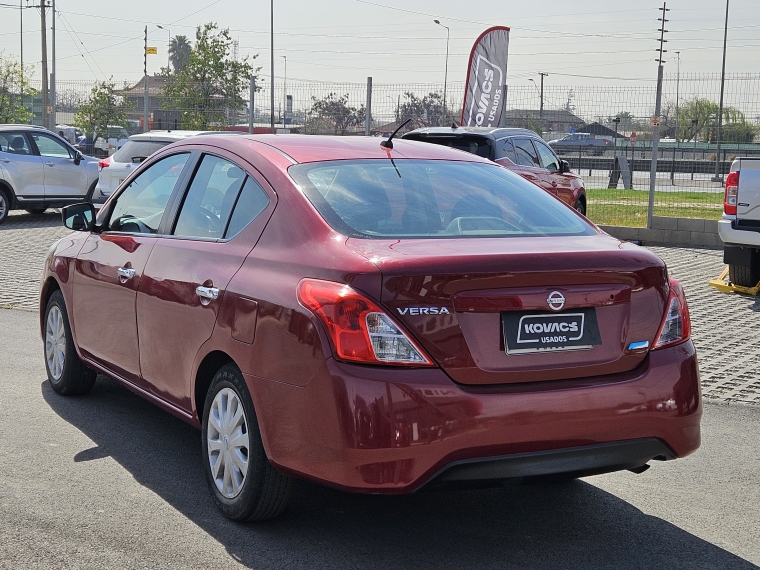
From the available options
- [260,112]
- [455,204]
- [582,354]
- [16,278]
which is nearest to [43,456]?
[455,204]

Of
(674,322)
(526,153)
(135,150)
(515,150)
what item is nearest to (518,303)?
(674,322)

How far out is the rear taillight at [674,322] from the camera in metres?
4.04

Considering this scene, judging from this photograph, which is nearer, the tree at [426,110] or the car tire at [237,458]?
the car tire at [237,458]

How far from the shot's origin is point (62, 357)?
252 inches

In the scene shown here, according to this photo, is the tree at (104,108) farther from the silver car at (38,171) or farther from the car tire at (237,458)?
the car tire at (237,458)

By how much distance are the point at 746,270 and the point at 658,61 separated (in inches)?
227

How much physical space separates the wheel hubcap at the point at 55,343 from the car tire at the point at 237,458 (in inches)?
87.7

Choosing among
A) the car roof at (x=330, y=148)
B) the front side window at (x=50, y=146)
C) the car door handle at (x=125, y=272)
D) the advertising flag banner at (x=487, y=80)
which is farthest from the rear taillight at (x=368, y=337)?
the front side window at (x=50, y=146)

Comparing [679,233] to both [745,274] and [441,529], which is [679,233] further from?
[441,529]

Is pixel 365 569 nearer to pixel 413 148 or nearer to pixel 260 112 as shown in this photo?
pixel 413 148

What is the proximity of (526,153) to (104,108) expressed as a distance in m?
22.9

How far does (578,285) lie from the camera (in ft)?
12.5

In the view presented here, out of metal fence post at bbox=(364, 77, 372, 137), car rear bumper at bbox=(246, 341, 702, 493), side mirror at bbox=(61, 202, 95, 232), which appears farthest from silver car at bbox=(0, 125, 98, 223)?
car rear bumper at bbox=(246, 341, 702, 493)

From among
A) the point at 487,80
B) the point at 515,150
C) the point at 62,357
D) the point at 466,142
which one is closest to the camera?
the point at 62,357
